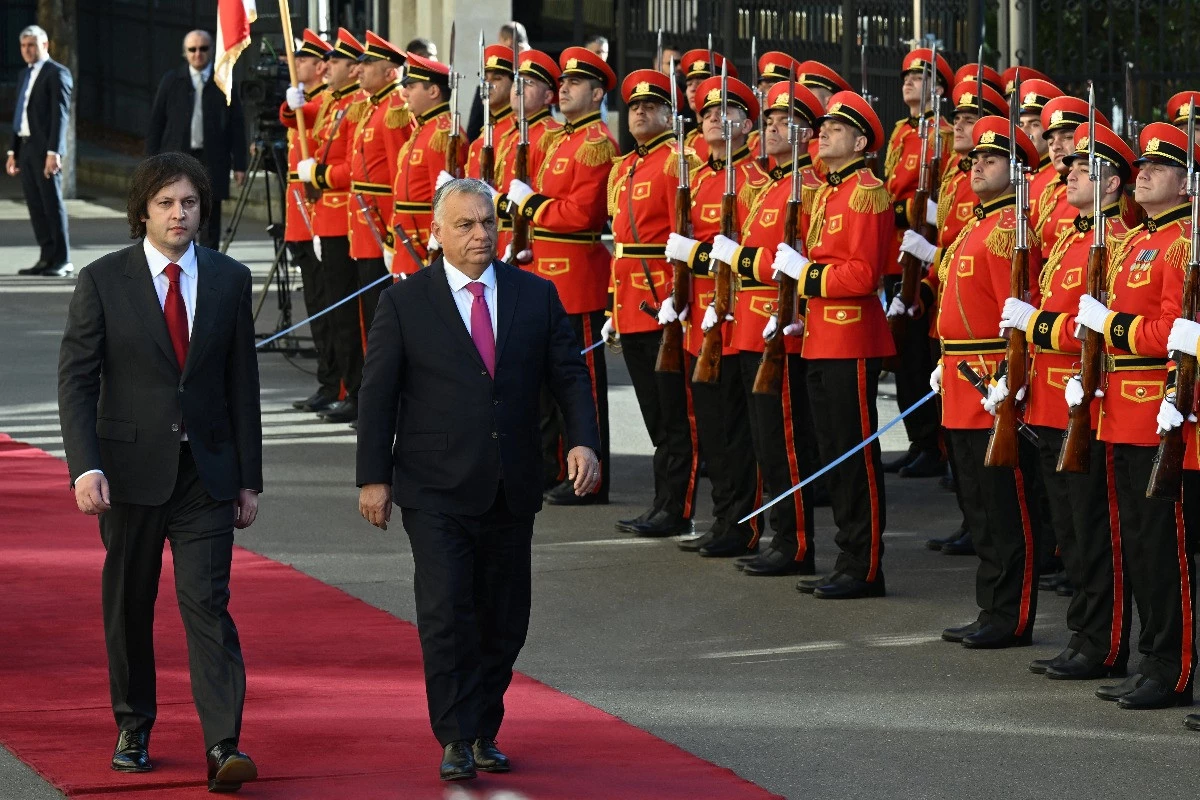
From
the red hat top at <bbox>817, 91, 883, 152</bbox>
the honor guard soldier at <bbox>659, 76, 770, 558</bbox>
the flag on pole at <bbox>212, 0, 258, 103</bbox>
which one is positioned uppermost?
the flag on pole at <bbox>212, 0, 258, 103</bbox>

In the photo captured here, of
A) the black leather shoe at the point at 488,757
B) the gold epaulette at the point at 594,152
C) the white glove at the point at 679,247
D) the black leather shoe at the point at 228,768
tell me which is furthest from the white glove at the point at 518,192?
the black leather shoe at the point at 228,768

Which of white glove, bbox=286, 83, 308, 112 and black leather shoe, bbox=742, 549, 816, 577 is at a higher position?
white glove, bbox=286, 83, 308, 112

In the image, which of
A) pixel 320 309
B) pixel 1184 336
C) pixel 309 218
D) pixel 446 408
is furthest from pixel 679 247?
pixel 320 309

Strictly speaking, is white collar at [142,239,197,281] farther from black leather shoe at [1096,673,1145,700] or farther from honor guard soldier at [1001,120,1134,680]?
black leather shoe at [1096,673,1145,700]

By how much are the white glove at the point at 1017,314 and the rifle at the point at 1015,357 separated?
46mm

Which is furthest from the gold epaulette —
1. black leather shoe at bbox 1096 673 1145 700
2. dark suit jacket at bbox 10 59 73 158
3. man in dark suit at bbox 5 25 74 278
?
dark suit jacket at bbox 10 59 73 158

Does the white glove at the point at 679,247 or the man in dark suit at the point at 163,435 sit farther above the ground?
the white glove at the point at 679,247

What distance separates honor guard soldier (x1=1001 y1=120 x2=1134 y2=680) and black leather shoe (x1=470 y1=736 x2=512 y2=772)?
6.63 ft

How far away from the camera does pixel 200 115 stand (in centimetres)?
1612

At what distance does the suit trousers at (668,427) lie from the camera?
9516 millimetres

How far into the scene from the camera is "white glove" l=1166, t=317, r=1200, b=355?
251 inches

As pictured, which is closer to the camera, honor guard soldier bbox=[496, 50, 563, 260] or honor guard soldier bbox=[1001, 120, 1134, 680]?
honor guard soldier bbox=[1001, 120, 1134, 680]

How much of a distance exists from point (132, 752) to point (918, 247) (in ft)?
14.6

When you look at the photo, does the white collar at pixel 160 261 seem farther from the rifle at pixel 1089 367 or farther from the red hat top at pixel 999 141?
the red hat top at pixel 999 141
